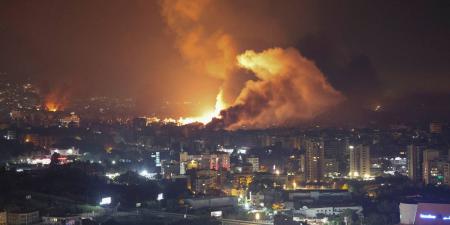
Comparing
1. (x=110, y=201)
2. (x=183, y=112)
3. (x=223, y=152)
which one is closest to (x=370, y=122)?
(x=183, y=112)

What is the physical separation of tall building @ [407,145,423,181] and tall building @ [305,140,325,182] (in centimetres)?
153

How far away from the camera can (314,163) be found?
47.2ft

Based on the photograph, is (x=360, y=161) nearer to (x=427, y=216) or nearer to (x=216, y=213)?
(x=216, y=213)

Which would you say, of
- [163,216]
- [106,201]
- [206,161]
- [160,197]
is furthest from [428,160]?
[106,201]

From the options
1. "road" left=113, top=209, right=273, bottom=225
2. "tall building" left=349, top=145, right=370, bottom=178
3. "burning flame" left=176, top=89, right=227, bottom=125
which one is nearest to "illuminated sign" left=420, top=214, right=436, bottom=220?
"road" left=113, top=209, right=273, bottom=225

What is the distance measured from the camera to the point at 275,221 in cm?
930

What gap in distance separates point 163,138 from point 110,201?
7187mm

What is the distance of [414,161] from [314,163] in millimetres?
1755

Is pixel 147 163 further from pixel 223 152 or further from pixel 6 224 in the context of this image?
pixel 6 224

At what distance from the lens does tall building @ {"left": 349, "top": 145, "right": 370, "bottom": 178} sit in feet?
48.3

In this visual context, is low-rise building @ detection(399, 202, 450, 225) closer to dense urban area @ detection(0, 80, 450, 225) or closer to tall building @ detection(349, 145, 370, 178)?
dense urban area @ detection(0, 80, 450, 225)

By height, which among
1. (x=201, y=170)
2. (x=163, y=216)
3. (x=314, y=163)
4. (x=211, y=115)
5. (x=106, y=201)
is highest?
(x=211, y=115)

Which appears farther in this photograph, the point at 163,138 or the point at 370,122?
the point at 370,122

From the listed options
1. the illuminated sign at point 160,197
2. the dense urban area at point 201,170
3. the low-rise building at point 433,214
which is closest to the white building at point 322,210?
the dense urban area at point 201,170
